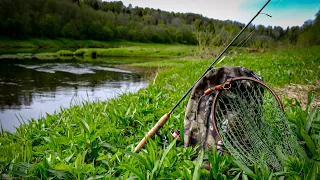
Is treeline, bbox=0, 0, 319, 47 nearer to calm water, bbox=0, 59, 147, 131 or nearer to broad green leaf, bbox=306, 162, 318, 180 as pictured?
calm water, bbox=0, 59, 147, 131

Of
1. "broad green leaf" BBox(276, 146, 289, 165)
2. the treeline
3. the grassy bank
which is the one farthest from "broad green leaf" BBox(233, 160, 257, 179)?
the treeline

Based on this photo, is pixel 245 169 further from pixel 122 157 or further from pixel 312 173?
pixel 122 157

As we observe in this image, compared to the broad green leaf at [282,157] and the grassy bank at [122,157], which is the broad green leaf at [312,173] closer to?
the grassy bank at [122,157]

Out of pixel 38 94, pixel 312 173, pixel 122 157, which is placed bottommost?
pixel 38 94

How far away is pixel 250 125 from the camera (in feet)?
8.46

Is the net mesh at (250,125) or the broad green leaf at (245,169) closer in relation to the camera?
the broad green leaf at (245,169)

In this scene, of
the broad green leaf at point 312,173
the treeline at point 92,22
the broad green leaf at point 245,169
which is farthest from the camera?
the treeline at point 92,22

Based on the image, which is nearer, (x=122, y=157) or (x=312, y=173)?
(x=312, y=173)

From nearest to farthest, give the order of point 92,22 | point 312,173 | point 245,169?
1. point 312,173
2. point 245,169
3. point 92,22

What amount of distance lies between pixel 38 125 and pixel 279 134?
3321 millimetres

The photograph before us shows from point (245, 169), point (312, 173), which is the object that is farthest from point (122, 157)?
point (312, 173)

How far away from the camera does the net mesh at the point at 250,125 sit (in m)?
2.39

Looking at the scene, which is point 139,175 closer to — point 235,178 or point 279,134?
point 235,178

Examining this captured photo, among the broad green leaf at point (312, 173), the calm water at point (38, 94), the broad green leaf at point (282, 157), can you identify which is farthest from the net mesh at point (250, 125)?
the calm water at point (38, 94)
